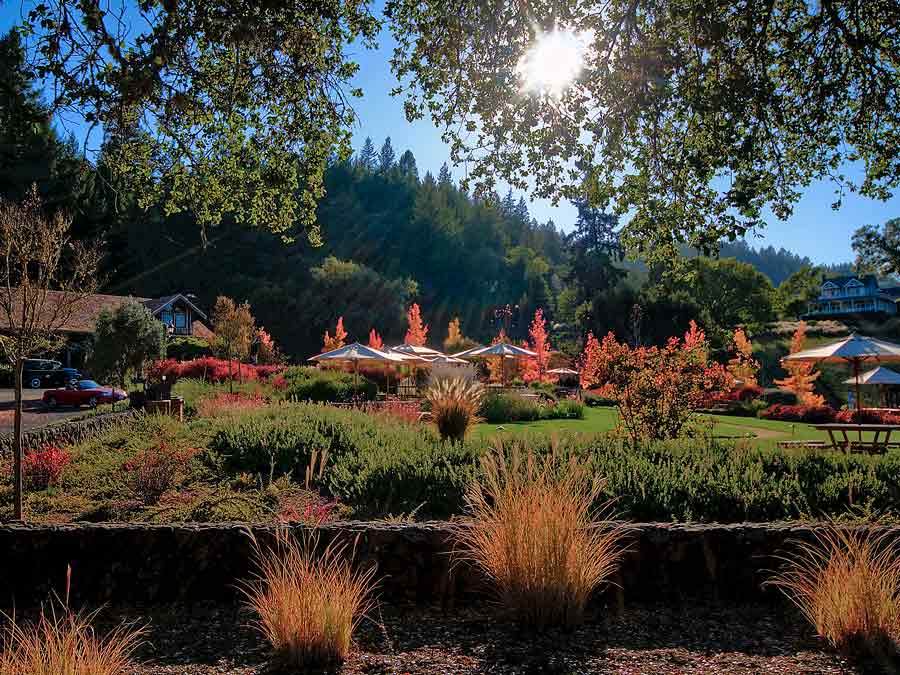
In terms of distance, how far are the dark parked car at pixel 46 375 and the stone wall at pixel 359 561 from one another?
26.2 m

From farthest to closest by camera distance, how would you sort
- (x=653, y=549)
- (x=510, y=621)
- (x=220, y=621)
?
1. (x=653, y=549)
2. (x=220, y=621)
3. (x=510, y=621)

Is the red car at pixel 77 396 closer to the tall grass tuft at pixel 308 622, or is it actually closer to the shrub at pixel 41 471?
the shrub at pixel 41 471

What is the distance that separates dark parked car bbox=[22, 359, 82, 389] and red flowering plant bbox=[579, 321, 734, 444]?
25.5 meters

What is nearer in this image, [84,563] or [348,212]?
[84,563]

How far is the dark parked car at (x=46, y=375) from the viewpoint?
27.4 m

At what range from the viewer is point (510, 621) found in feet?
12.1

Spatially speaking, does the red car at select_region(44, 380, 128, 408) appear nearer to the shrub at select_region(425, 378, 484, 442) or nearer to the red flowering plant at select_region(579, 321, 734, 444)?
the shrub at select_region(425, 378, 484, 442)

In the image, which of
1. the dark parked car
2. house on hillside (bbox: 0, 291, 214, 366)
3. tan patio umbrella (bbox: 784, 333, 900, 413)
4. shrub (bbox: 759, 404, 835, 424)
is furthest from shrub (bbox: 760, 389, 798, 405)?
house on hillside (bbox: 0, 291, 214, 366)

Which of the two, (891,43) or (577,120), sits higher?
(891,43)

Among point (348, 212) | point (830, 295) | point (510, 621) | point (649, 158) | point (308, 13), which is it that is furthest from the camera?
point (830, 295)

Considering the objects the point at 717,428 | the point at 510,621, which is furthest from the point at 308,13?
the point at 717,428

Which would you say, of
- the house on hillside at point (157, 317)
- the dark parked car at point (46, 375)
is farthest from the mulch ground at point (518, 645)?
the house on hillside at point (157, 317)

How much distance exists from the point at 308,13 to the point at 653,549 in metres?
5.11

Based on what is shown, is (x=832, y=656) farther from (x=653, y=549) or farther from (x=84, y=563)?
(x=84, y=563)
